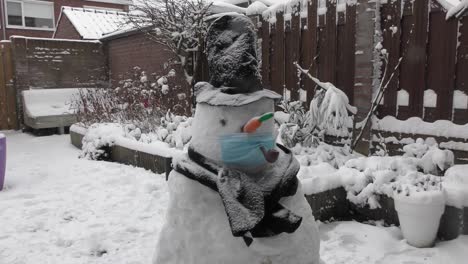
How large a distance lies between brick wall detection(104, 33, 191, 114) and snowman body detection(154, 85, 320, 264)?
588cm

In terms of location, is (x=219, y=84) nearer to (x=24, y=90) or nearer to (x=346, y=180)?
(x=346, y=180)

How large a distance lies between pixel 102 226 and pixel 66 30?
619 inches

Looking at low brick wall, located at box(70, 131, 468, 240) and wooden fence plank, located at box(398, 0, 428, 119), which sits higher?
wooden fence plank, located at box(398, 0, 428, 119)

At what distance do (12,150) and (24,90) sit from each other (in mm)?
3192

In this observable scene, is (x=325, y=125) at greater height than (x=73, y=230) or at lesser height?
greater

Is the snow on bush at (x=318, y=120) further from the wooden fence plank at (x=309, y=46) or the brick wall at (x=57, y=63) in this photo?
the brick wall at (x=57, y=63)

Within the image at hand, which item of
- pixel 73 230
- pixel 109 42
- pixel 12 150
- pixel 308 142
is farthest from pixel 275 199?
pixel 109 42

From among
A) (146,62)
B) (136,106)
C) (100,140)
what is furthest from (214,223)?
(146,62)

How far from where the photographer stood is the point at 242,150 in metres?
1.66

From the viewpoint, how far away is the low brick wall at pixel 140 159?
5520mm

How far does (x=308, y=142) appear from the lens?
4969mm

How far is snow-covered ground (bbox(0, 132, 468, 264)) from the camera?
10.4 feet

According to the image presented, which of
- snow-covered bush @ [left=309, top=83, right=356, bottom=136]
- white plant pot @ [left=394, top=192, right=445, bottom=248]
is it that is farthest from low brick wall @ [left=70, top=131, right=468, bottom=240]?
snow-covered bush @ [left=309, top=83, right=356, bottom=136]

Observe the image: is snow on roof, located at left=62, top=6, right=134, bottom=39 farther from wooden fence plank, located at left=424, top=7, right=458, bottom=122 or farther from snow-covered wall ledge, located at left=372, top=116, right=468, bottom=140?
wooden fence plank, located at left=424, top=7, right=458, bottom=122
